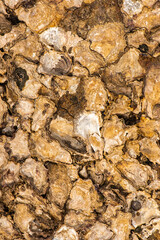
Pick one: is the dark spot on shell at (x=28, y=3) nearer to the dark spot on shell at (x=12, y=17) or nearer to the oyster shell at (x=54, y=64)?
the dark spot on shell at (x=12, y=17)

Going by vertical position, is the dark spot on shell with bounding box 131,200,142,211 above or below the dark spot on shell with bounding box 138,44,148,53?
below

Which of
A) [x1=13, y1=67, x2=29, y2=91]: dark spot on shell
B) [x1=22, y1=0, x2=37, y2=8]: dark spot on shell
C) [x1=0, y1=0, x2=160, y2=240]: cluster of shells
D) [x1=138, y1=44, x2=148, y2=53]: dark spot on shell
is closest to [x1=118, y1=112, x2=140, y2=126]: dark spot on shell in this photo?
[x1=0, y1=0, x2=160, y2=240]: cluster of shells

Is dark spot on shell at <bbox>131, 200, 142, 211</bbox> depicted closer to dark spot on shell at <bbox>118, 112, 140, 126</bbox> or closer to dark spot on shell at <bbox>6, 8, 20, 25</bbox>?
dark spot on shell at <bbox>118, 112, 140, 126</bbox>

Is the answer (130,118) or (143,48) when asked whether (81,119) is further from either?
(143,48)

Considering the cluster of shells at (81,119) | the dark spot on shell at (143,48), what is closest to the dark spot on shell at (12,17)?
the cluster of shells at (81,119)

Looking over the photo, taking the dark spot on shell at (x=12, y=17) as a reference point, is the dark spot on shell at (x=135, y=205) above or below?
below

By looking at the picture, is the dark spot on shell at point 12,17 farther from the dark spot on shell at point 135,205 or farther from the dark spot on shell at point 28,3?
the dark spot on shell at point 135,205

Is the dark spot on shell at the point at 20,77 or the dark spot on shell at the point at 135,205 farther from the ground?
the dark spot on shell at the point at 20,77

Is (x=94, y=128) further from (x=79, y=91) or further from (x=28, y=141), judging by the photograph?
(x=28, y=141)

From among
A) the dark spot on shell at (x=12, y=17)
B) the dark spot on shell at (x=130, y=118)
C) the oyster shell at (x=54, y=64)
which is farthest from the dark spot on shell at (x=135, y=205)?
the dark spot on shell at (x=12, y=17)

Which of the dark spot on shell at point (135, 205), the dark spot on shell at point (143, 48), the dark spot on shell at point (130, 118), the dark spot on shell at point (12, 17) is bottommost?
the dark spot on shell at point (135, 205)
